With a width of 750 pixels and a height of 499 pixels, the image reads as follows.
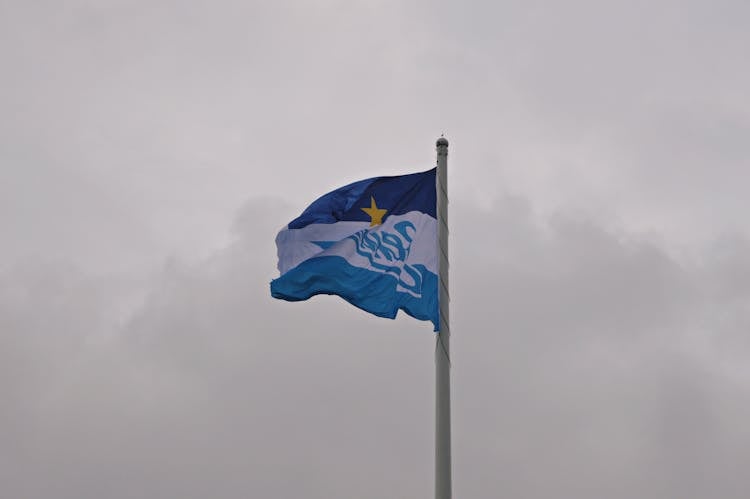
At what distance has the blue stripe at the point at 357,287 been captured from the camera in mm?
23125

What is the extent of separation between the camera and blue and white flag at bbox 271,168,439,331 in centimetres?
2339

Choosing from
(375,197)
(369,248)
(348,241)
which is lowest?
(369,248)

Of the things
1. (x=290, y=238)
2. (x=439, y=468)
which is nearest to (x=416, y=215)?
(x=290, y=238)

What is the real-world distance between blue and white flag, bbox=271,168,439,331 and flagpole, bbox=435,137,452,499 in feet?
2.18

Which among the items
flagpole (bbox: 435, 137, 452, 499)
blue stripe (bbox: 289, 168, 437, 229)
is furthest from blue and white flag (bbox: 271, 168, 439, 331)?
flagpole (bbox: 435, 137, 452, 499)

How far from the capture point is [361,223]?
80.6 ft

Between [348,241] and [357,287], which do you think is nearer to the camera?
[357,287]

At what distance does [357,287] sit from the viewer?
23.8 m

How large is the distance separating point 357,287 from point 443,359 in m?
3.16

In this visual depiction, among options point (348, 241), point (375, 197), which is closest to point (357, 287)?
point (348, 241)

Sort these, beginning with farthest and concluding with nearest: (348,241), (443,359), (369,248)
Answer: (348,241)
(369,248)
(443,359)

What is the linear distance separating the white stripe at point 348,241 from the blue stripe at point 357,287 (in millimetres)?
183

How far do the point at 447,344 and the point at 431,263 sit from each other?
8.01 ft

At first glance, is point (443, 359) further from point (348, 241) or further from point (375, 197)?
point (375, 197)
